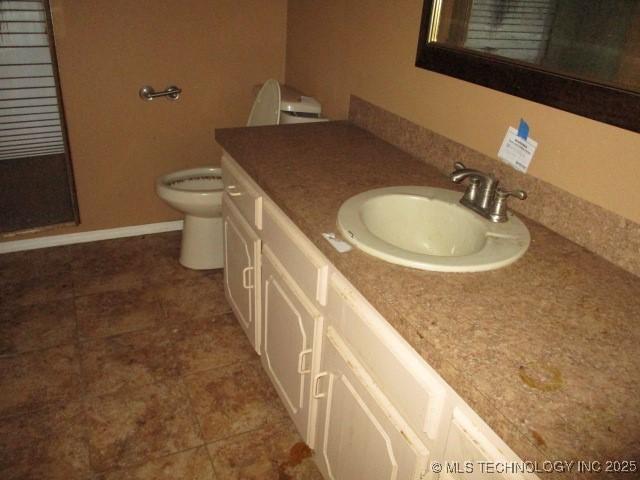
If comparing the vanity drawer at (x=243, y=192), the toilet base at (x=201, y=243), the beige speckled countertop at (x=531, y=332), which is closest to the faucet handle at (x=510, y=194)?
the beige speckled countertop at (x=531, y=332)

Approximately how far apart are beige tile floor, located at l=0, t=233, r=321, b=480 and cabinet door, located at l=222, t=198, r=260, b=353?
181 millimetres

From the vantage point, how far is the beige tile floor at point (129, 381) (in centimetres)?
156

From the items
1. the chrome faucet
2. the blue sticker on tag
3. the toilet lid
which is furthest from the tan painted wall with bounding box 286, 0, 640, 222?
the toilet lid

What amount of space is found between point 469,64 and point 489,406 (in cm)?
98

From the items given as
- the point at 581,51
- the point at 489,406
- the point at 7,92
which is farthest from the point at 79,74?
the point at 489,406

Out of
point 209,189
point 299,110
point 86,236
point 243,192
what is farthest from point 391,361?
point 86,236

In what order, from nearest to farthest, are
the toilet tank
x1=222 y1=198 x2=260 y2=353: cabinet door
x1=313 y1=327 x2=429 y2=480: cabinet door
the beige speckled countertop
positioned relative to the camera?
the beige speckled countertop
x1=313 y1=327 x2=429 y2=480: cabinet door
x1=222 y1=198 x2=260 y2=353: cabinet door
the toilet tank

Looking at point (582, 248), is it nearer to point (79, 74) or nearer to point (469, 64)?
point (469, 64)

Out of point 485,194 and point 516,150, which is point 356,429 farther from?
point 516,150

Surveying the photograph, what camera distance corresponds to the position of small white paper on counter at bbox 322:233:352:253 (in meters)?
1.09

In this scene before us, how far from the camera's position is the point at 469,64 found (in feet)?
4.52

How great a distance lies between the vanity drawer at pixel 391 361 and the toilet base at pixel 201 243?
1.37 meters

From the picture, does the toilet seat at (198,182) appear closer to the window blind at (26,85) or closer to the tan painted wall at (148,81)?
the tan painted wall at (148,81)

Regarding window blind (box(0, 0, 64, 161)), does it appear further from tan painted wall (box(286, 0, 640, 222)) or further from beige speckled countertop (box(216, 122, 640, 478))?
beige speckled countertop (box(216, 122, 640, 478))
